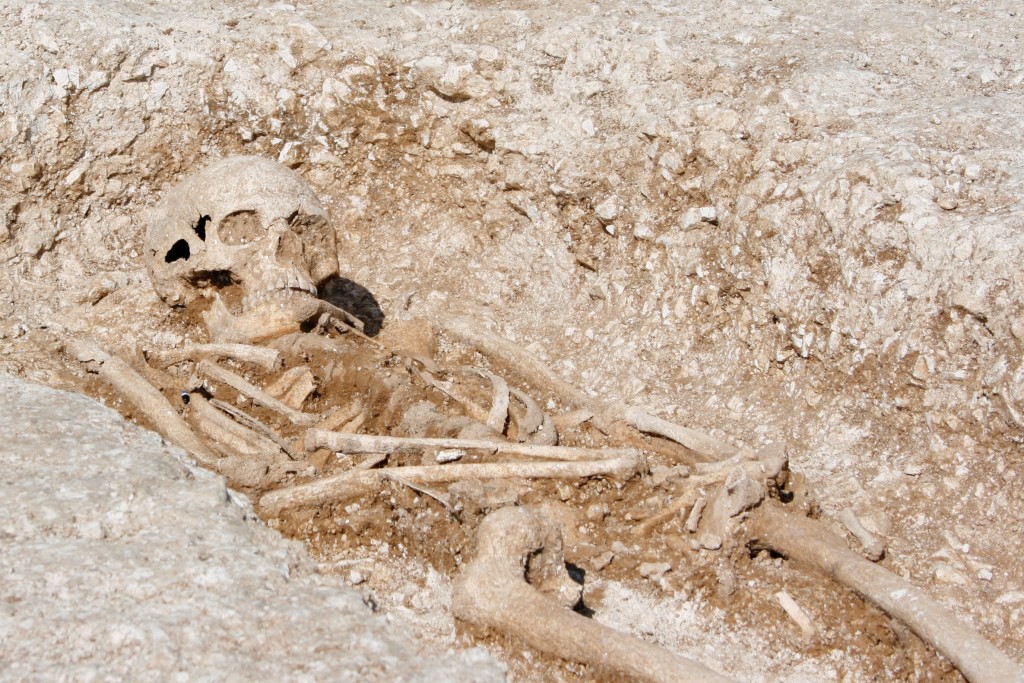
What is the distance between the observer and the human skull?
709 cm

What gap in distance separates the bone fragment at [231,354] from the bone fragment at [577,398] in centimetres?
162

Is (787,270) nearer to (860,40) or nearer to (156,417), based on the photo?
(860,40)

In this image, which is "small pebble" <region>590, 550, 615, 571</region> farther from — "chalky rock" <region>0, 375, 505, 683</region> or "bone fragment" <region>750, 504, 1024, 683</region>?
"chalky rock" <region>0, 375, 505, 683</region>

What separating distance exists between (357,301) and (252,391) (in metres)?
2.20

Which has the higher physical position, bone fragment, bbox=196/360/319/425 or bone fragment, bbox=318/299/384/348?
bone fragment, bbox=318/299/384/348

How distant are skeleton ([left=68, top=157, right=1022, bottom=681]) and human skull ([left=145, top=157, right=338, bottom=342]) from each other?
0.01 m

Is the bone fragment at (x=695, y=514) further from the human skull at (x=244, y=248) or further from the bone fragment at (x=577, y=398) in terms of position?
the human skull at (x=244, y=248)

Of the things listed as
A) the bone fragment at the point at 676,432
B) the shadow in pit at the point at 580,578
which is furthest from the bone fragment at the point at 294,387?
Answer: the shadow in pit at the point at 580,578

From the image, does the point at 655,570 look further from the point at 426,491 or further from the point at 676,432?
the point at 426,491

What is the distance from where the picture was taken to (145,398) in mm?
6617

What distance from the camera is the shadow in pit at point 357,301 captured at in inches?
337

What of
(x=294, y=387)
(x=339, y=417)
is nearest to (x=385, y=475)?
(x=339, y=417)

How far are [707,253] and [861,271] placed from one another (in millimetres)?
1219

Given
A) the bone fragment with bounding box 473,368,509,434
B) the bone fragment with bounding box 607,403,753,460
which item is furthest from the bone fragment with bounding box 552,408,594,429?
the bone fragment with bounding box 473,368,509,434
